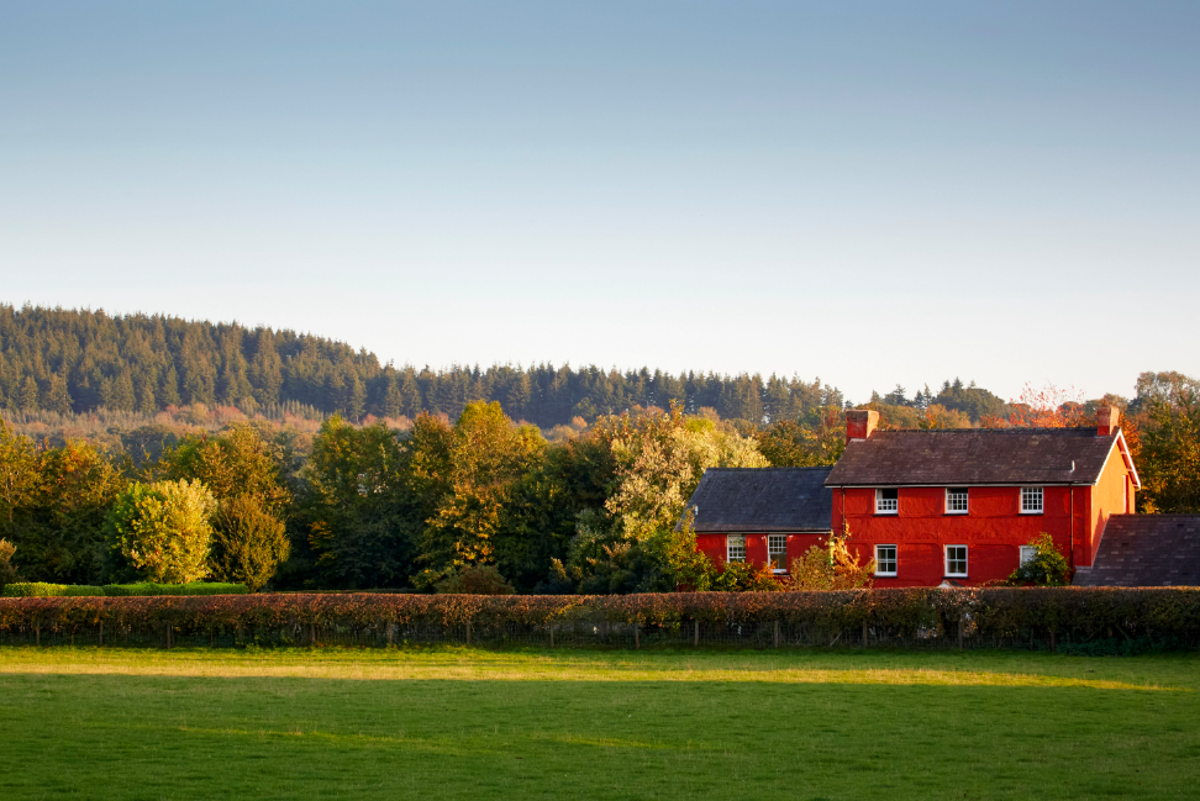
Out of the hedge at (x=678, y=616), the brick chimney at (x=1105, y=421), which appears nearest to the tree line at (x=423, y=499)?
the brick chimney at (x=1105, y=421)

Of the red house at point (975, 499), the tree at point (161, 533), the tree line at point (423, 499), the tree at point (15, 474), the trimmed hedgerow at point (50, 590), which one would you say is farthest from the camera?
the tree at point (15, 474)

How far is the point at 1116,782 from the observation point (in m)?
14.2

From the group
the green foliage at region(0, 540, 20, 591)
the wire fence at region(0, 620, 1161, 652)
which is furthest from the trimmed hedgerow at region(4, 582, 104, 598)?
the wire fence at region(0, 620, 1161, 652)

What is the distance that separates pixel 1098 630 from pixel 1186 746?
56.3 feet

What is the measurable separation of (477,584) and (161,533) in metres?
18.4

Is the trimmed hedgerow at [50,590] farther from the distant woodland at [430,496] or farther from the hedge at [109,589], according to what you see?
the distant woodland at [430,496]

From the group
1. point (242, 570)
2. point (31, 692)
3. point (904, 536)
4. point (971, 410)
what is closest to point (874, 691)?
point (31, 692)

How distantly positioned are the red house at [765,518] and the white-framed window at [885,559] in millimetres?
2372

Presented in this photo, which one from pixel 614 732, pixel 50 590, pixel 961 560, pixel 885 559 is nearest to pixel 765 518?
pixel 885 559

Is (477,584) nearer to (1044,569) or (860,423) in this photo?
(860,423)

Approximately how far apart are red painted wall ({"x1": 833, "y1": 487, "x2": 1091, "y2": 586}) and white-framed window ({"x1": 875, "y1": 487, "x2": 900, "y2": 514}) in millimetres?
189

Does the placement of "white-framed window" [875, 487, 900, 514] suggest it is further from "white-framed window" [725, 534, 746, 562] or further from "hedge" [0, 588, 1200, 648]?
"hedge" [0, 588, 1200, 648]

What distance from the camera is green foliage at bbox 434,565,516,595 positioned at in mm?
54781

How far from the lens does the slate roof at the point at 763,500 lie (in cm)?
4850
